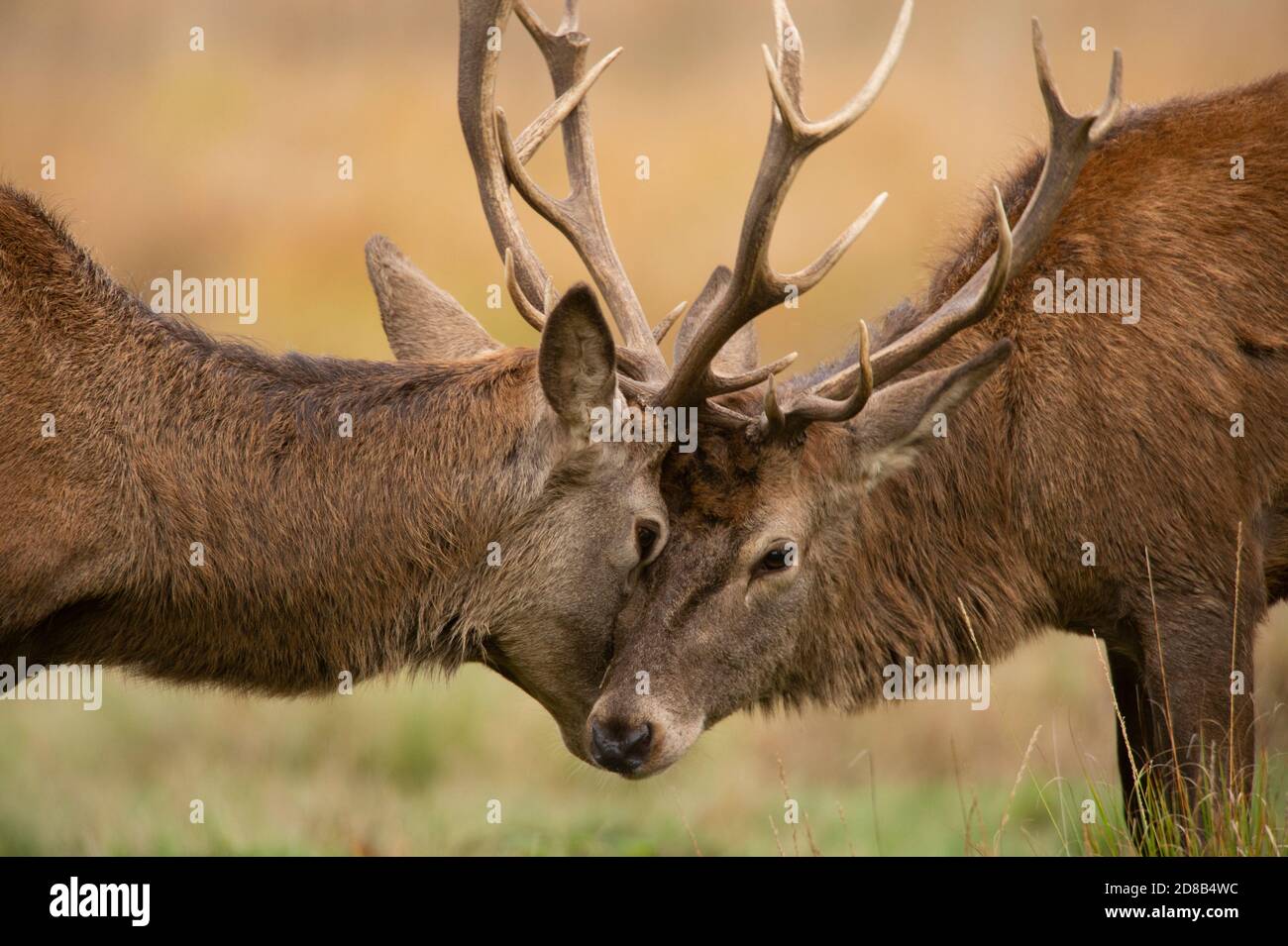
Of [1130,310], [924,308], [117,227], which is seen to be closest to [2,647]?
[924,308]

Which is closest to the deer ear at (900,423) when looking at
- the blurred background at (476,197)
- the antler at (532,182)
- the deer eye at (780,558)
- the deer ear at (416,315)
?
the deer eye at (780,558)

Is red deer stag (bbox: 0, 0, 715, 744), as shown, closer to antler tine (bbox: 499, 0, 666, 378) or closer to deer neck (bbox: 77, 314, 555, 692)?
deer neck (bbox: 77, 314, 555, 692)

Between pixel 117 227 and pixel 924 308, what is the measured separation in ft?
30.0

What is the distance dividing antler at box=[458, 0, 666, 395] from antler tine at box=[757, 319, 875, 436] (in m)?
0.37

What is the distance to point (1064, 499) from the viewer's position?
538cm

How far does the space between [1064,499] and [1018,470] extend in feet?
0.53

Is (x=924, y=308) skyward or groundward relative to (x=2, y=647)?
skyward

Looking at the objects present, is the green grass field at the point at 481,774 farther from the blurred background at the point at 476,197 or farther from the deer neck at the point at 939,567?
the deer neck at the point at 939,567

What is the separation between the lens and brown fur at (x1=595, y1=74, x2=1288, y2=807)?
5230 millimetres

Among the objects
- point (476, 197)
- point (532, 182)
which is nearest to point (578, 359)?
point (532, 182)

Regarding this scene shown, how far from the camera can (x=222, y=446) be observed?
16.3 feet

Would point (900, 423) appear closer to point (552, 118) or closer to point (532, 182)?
point (532, 182)

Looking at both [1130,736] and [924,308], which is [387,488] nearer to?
[924,308]

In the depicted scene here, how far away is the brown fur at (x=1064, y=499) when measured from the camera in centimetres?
523
